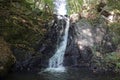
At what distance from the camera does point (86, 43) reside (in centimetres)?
2131

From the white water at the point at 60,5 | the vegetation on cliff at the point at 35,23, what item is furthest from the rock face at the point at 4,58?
the white water at the point at 60,5

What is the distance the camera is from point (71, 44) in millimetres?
21984

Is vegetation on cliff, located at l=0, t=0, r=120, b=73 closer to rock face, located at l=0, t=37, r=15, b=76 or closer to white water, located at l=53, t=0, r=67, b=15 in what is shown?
rock face, located at l=0, t=37, r=15, b=76

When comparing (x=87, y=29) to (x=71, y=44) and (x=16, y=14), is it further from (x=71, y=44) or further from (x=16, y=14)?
(x=16, y=14)

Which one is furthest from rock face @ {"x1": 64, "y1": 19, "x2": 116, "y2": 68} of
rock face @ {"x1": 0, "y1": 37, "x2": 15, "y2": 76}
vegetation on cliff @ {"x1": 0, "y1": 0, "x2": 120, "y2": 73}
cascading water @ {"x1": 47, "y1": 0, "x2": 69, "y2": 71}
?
rock face @ {"x1": 0, "y1": 37, "x2": 15, "y2": 76}

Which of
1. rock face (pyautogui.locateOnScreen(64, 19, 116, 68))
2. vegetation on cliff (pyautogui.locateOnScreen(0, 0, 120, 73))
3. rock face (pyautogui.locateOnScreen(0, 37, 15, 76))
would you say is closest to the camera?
vegetation on cliff (pyautogui.locateOnScreen(0, 0, 120, 73))

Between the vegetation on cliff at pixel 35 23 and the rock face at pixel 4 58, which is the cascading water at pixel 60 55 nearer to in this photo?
the vegetation on cliff at pixel 35 23

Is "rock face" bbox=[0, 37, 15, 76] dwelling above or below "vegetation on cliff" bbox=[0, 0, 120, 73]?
below

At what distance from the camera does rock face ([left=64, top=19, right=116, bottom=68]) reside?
2070 cm

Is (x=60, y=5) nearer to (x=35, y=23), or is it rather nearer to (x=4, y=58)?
(x=4, y=58)

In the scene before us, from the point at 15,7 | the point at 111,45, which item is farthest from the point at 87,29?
the point at 15,7

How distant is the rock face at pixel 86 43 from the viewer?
2070 cm

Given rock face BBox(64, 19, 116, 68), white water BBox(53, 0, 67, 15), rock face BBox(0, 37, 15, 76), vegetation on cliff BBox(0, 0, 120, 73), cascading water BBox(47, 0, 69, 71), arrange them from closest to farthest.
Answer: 1. vegetation on cliff BBox(0, 0, 120, 73)
2. rock face BBox(0, 37, 15, 76)
3. cascading water BBox(47, 0, 69, 71)
4. rock face BBox(64, 19, 116, 68)
5. white water BBox(53, 0, 67, 15)

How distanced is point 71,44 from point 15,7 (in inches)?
627
